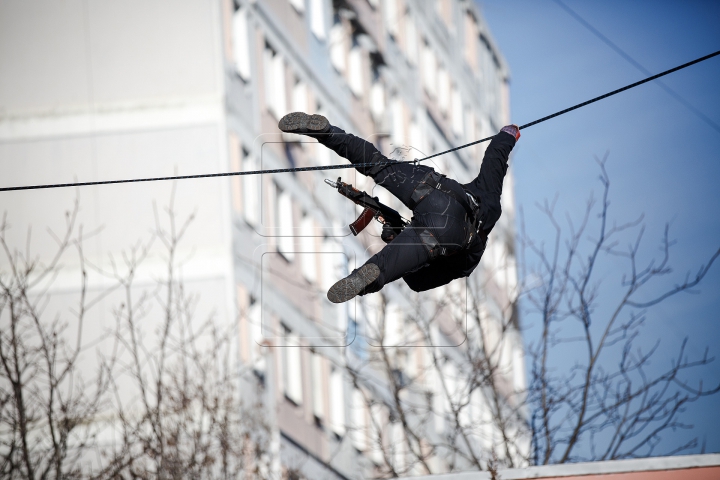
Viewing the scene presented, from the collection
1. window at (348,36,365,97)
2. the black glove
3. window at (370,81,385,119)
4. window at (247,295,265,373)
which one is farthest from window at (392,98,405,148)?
the black glove

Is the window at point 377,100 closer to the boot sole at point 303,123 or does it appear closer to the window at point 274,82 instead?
the window at point 274,82

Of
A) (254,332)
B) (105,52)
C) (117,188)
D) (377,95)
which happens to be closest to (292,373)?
(254,332)

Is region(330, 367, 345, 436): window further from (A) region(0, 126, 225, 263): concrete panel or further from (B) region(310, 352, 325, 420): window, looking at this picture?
(A) region(0, 126, 225, 263): concrete panel

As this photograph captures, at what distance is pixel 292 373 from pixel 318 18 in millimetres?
11616

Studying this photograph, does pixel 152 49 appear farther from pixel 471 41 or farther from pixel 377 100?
pixel 471 41

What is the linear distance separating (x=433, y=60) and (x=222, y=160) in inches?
864

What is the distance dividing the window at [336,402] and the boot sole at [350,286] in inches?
899

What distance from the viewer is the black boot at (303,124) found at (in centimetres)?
996

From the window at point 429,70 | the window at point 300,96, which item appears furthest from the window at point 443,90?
the window at point 300,96

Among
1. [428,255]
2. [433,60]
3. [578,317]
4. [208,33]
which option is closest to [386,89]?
[433,60]

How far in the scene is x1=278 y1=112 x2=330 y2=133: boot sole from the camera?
9.96m

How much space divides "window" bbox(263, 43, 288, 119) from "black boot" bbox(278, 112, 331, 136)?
74.7 feet

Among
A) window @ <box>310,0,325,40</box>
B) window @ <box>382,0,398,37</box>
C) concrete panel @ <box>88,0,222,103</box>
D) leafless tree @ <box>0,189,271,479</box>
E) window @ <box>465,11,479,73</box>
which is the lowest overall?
leafless tree @ <box>0,189,271,479</box>

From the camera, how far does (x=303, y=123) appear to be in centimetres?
998
